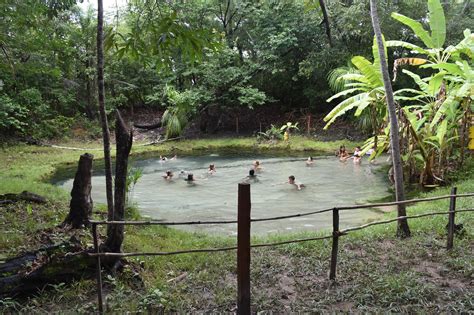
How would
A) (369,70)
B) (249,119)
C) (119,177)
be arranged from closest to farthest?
(119,177)
(369,70)
(249,119)

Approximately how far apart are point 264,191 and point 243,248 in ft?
22.6

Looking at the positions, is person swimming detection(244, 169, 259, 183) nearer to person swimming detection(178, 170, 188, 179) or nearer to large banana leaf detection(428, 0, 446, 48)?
person swimming detection(178, 170, 188, 179)

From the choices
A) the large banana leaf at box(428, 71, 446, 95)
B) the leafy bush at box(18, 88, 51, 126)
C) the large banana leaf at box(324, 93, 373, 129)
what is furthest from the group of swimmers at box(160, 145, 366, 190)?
the leafy bush at box(18, 88, 51, 126)

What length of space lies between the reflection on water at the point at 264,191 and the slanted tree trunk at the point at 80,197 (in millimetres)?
2373

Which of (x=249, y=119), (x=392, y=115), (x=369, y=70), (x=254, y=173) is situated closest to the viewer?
(x=392, y=115)

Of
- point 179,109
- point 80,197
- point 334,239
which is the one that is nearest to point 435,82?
point 334,239

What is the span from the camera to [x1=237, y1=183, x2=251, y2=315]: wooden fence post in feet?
10.8

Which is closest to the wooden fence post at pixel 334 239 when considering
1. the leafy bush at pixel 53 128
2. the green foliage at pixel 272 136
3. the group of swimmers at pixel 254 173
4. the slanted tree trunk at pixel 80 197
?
the slanted tree trunk at pixel 80 197

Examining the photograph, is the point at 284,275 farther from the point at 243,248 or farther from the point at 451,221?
the point at 451,221

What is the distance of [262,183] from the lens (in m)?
11.1

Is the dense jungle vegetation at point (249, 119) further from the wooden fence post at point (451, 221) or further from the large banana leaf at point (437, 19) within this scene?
the wooden fence post at point (451, 221)

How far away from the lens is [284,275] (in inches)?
174

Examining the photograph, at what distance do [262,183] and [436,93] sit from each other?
4749mm

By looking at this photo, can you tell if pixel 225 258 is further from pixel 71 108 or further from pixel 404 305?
pixel 71 108
